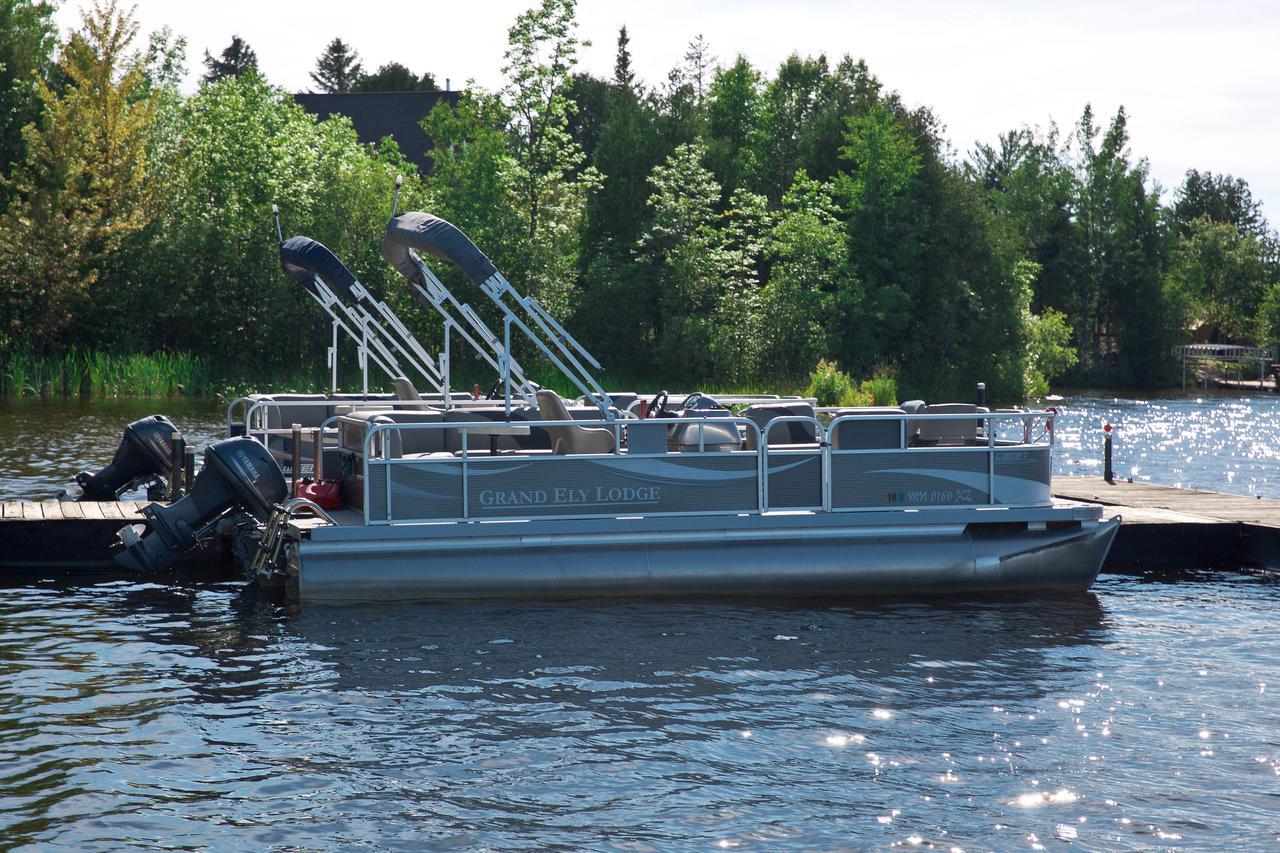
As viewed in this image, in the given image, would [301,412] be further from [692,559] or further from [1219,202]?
[1219,202]

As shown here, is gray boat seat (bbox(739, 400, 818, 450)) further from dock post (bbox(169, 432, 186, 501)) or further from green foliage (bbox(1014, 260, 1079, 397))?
green foliage (bbox(1014, 260, 1079, 397))

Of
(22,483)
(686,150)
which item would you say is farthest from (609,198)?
(22,483)

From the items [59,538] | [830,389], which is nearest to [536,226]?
[830,389]

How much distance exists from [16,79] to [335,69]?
46324 millimetres

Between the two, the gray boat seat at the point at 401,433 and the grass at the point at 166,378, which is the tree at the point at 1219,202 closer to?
the grass at the point at 166,378

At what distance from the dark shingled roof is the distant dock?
5217cm

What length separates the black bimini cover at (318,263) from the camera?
58.4ft

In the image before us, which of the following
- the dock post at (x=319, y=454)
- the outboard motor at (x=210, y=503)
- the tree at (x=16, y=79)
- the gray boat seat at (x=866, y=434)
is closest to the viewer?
the outboard motor at (x=210, y=503)

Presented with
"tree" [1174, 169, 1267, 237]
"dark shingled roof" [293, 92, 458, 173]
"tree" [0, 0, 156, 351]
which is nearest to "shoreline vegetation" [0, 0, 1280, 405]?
"tree" [0, 0, 156, 351]

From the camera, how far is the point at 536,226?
149 feet

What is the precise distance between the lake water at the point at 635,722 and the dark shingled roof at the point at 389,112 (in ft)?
179

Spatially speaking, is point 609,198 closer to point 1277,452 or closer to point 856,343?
point 856,343

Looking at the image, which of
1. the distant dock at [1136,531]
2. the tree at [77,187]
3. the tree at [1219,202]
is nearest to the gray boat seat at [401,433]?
the distant dock at [1136,531]

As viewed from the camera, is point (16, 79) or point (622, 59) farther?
point (622, 59)
